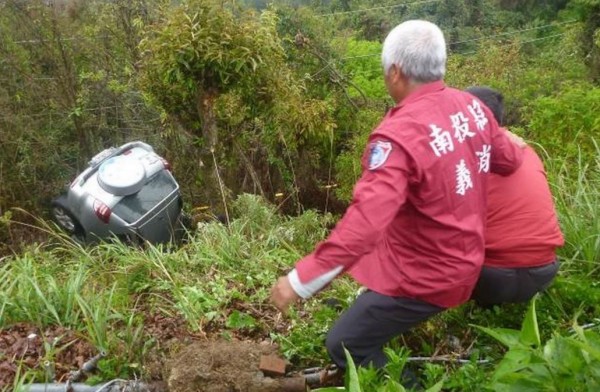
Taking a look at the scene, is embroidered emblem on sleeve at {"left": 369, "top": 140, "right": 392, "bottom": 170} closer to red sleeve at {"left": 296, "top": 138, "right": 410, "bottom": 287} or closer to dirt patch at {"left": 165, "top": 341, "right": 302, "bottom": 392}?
red sleeve at {"left": 296, "top": 138, "right": 410, "bottom": 287}

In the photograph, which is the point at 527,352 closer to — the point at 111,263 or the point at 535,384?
the point at 535,384

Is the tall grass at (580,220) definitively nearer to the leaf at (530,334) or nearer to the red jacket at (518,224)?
the red jacket at (518,224)

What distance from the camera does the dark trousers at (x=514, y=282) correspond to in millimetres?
3191

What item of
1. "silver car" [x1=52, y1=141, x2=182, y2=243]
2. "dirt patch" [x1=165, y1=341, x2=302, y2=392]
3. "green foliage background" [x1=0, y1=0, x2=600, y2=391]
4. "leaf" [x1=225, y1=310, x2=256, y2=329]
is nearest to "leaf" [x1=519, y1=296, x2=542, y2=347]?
"green foliage background" [x1=0, y1=0, x2=600, y2=391]

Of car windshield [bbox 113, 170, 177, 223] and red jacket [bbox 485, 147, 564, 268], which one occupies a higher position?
red jacket [bbox 485, 147, 564, 268]

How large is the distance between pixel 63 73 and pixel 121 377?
12291mm

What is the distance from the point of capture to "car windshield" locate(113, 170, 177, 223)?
8.45 metres

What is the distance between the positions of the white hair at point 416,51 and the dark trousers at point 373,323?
0.88 m

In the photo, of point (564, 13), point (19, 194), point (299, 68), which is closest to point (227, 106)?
point (299, 68)

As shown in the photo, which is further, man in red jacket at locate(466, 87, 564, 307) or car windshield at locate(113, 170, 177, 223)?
car windshield at locate(113, 170, 177, 223)

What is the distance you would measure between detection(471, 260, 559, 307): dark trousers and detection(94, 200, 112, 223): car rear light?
5.88m

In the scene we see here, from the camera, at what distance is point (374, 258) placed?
2.98 metres

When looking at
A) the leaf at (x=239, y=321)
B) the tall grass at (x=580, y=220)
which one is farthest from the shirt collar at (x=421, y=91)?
the leaf at (x=239, y=321)

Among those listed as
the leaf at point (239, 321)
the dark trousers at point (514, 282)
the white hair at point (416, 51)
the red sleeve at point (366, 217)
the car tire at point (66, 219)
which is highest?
the white hair at point (416, 51)
